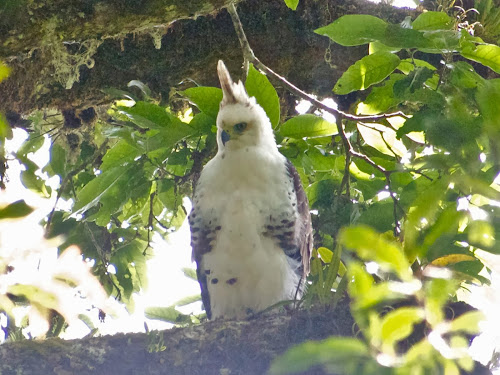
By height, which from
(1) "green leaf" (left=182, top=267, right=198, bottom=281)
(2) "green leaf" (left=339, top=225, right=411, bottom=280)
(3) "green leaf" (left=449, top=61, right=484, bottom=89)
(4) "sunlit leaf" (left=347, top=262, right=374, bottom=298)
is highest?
(3) "green leaf" (left=449, top=61, right=484, bottom=89)

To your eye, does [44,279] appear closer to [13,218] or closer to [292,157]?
[13,218]

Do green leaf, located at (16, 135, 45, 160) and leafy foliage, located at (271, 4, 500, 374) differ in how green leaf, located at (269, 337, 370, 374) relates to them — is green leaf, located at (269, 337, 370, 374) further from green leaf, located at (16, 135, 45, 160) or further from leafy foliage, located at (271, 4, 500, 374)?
green leaf, located at (16, 135, 45, 160)

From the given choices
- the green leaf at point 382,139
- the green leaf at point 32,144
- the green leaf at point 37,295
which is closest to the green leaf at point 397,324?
the green leaf at point 37,295

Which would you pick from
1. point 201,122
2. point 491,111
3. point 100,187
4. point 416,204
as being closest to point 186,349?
point 100,187

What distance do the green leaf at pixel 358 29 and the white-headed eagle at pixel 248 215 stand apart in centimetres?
104

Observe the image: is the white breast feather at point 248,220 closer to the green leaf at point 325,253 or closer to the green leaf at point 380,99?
the green leaf at point 325,253

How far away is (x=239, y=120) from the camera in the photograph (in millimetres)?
2914

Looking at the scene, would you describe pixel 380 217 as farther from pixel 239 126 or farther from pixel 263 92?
pixel 239 126

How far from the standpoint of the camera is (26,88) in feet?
10.6

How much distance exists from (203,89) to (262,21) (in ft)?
2.82

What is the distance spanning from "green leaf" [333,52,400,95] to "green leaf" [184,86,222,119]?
29.8 inches

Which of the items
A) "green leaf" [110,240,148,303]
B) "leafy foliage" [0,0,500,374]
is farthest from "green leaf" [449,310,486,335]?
"green leaf" [110,240,148,303]

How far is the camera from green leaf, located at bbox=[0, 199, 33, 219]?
0.73m

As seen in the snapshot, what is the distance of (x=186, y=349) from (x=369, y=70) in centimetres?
108
